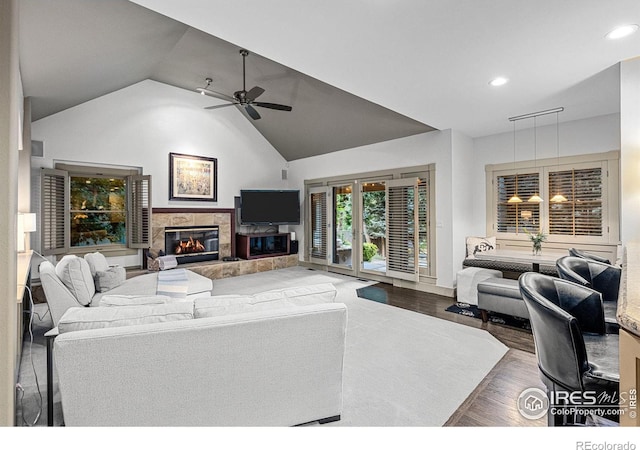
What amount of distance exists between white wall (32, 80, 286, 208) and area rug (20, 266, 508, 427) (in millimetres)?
3024

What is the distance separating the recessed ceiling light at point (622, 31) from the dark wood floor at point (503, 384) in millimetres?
2730

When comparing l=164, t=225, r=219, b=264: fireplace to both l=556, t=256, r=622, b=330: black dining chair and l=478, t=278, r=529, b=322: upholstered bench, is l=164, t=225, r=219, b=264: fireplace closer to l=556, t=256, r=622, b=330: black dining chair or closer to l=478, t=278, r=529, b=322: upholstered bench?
l=478, t=278, r=529, b=322: upholstered bench

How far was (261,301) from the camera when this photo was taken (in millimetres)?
1888

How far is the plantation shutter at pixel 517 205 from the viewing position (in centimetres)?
497

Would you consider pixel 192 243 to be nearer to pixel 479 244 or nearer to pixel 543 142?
pixel 479 244

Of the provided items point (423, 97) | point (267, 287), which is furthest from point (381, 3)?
point (267, 287)

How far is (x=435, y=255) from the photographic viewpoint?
5262 mm

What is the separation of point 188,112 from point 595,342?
23.1 feet

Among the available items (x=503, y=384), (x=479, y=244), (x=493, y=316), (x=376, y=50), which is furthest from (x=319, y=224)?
(x=503, y=384)

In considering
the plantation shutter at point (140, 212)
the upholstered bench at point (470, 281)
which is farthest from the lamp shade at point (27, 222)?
the upholstered bench at point (470, 281)

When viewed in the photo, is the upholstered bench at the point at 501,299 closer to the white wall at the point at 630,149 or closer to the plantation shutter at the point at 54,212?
the white wall at the point at 630,149

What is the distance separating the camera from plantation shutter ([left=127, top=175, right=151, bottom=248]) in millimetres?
5660

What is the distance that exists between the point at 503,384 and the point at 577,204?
3559 millimetres
